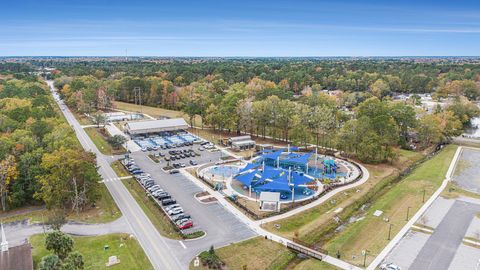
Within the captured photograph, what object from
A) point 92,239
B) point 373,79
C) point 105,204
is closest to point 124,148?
point 105,204

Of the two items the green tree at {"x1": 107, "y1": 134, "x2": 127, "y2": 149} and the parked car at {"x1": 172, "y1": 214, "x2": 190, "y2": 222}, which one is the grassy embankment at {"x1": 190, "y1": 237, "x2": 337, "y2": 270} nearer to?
the parked car at {"x1": 172, "y1": 214, "x2": 190, "y2": 222}

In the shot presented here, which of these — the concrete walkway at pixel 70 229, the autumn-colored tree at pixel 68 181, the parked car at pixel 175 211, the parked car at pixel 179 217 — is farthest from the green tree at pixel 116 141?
the parked car at pixel 179 217

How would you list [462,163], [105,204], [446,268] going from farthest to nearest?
[462,163] < [105,204] < [446,268]

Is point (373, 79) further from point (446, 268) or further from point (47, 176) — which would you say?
point (47, 176)

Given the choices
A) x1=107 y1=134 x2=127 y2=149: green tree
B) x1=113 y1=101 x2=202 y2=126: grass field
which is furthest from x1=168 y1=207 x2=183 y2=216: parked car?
x1=113 y1=101 x2=202 y2=126: grass field

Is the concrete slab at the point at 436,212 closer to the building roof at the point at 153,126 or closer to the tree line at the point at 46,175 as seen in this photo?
the tree line at the point at 46,175

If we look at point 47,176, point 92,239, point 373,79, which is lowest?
point 92,239
